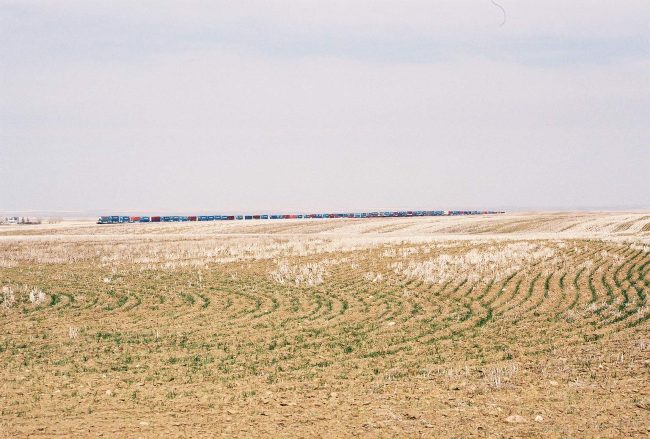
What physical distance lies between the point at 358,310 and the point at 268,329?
13.3ft

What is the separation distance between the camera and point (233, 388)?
12.9m

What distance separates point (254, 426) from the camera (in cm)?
1048

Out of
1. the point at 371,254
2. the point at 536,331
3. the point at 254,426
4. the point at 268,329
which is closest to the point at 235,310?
the point at 268,329

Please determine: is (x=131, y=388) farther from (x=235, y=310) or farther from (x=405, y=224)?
(x=405, y=224)

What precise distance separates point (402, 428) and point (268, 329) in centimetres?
943

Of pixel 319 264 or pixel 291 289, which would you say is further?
pixel 319 264

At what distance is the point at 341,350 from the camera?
52.5ft

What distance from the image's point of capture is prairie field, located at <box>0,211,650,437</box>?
10.6m

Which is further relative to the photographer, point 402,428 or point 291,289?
point 291,289

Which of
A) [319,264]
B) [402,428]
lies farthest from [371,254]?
[402,428]

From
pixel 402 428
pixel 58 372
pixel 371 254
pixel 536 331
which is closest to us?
pixel 402 428

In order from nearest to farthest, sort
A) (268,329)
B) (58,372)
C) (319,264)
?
(58,372)
(268,329)
(319,264)

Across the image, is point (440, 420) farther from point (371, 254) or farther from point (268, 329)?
point (371, 254)

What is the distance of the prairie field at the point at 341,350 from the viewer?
10.6 metres
